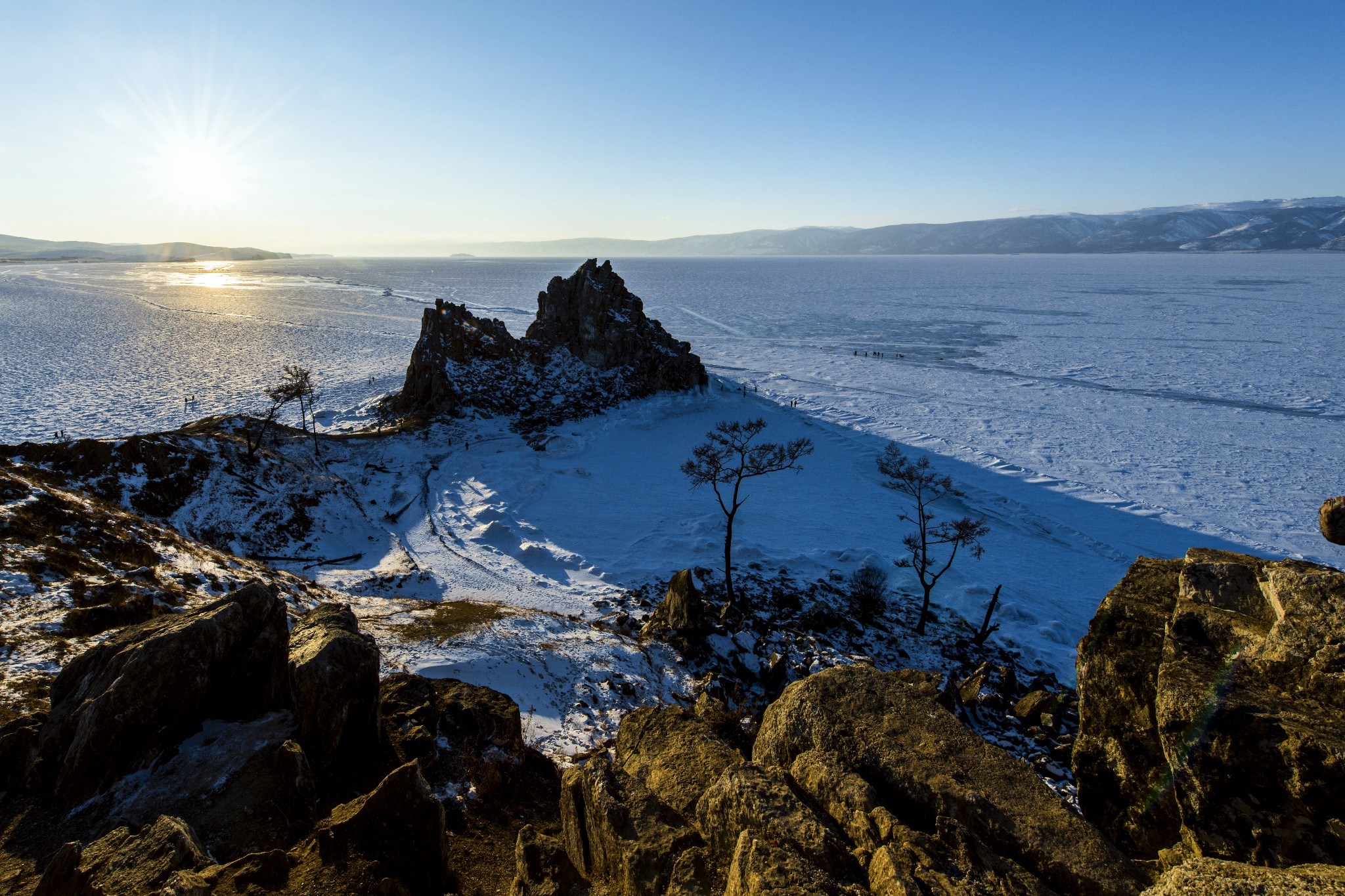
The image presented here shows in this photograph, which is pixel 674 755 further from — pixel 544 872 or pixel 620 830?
pixel 544 872

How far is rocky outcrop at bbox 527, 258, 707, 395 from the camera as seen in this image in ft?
162

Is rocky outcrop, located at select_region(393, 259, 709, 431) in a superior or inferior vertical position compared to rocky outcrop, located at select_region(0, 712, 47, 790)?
superior

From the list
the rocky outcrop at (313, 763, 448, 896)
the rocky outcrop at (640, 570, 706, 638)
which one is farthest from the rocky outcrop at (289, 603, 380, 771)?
the rocky outcrop at (640, 570, 706, 638)

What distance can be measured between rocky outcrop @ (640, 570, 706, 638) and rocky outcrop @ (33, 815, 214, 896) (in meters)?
13.2

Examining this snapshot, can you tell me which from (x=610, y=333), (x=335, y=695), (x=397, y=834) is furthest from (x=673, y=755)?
(x=610, y=333)

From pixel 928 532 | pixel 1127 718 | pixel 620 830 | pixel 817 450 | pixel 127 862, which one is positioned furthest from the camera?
pixel 817 450

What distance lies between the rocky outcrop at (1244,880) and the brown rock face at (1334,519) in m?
3.62

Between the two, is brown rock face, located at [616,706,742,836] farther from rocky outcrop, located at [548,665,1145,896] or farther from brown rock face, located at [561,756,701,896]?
brown rock face, located at [561,756,701,896]

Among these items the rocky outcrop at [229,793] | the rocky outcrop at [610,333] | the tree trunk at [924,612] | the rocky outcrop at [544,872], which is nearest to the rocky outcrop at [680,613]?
the tree trunk at [924,612]

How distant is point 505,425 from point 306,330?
197 feet

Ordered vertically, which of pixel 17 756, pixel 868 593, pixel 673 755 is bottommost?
pixel 868 593

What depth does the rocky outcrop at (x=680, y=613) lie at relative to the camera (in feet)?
63.9

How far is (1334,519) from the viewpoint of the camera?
6.75m

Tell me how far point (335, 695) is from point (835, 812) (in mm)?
7550
